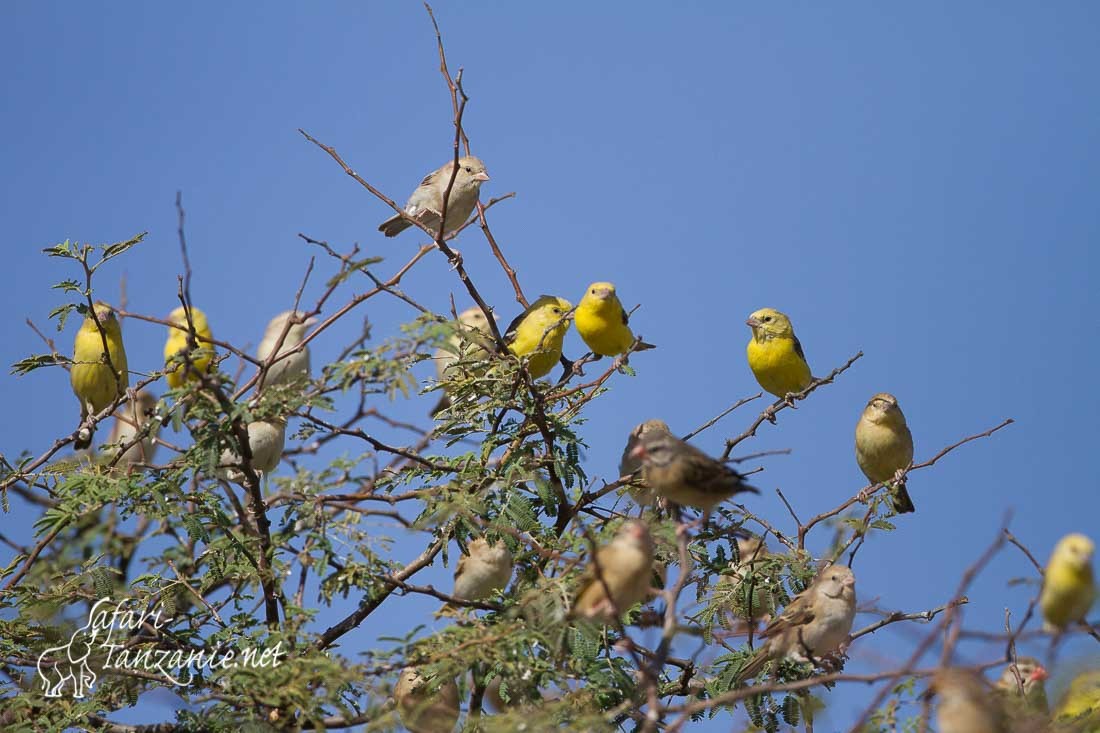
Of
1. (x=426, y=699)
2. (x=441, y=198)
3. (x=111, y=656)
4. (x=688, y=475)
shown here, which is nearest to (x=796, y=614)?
(x=426, y=699)

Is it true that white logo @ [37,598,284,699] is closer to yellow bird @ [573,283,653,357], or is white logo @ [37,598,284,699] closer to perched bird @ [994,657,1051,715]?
perched bird @ [994,657,1051,715]

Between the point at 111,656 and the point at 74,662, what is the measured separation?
0.49 feet

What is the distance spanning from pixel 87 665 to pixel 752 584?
280cm

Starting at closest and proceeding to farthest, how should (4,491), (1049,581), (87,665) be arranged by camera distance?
(1049,581) < (87,665) < (4,491)

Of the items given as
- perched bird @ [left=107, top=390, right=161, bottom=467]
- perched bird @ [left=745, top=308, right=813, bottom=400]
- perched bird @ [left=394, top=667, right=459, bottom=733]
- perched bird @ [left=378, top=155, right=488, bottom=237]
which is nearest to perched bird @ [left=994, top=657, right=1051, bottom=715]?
perched bird @ [left=394, top=667, right=459, bottom=733]

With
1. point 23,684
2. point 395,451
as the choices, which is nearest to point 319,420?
point 395,451

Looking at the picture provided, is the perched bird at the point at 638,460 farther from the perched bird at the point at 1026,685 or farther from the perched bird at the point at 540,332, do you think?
the perched bird at the point at 1026,685

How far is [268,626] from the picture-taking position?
184 inches

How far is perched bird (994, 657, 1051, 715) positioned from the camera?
12.7 ft

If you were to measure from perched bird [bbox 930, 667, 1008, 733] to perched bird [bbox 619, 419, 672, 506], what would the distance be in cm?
256

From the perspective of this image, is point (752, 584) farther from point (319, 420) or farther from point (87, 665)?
point (87, 665)

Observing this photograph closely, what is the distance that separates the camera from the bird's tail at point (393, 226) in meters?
8.67

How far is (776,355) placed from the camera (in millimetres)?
8523

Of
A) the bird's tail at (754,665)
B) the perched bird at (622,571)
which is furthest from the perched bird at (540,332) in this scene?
the perched bird at (622,571)
